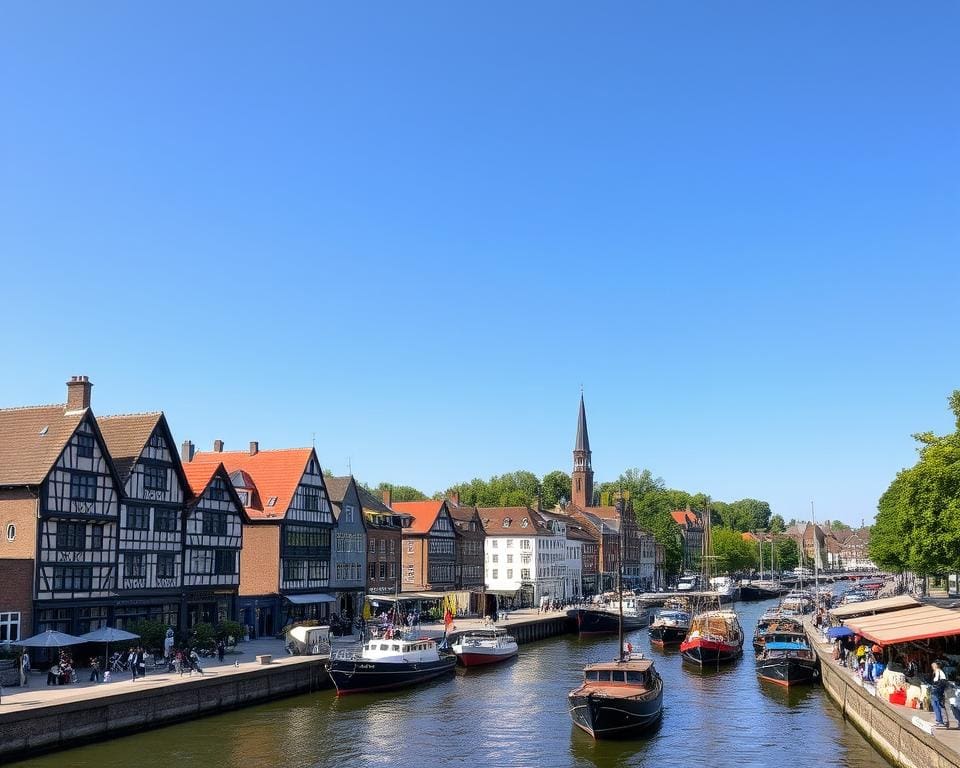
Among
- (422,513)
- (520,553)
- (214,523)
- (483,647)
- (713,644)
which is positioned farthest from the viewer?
(520,553)

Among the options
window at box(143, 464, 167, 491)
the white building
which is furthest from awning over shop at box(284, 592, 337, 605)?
the white building

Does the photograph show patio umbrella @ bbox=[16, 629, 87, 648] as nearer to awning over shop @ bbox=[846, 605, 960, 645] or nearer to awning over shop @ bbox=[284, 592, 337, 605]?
awning over shop @ bbox=[284, 592, 337, 605]

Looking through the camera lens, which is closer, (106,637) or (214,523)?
(106,637)

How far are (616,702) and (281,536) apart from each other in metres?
33.3

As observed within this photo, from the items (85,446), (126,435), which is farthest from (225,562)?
(85,446)

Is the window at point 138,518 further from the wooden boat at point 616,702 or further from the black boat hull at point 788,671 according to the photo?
the black boat hull at point 788,671

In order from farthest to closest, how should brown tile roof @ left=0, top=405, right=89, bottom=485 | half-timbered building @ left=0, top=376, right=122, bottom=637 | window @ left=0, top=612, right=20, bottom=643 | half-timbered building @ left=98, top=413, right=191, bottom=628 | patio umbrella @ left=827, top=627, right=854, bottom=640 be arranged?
patio umbrella @ left=827, top=627, right=854, bottom=640 < half-timbered building @ left=98, top=413, right=191, bottom=628 < brown tile roof @ left=0, top=405, right=89, bottom=485 < half-timbered building @ left=0, top=376, right=122, bottom=637 < window @ left=0, top=612, right=20, bottom=643

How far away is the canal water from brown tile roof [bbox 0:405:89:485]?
1442 centimetres

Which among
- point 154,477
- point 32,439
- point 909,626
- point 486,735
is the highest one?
point 32,439

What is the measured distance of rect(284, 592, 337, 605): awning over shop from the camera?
66.2 meters

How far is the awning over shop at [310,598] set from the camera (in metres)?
66.2

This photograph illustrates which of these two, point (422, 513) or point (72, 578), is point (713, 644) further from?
point (422, 513)

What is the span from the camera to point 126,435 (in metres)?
53.4

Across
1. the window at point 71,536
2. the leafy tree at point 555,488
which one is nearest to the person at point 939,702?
the window at point 71,536
